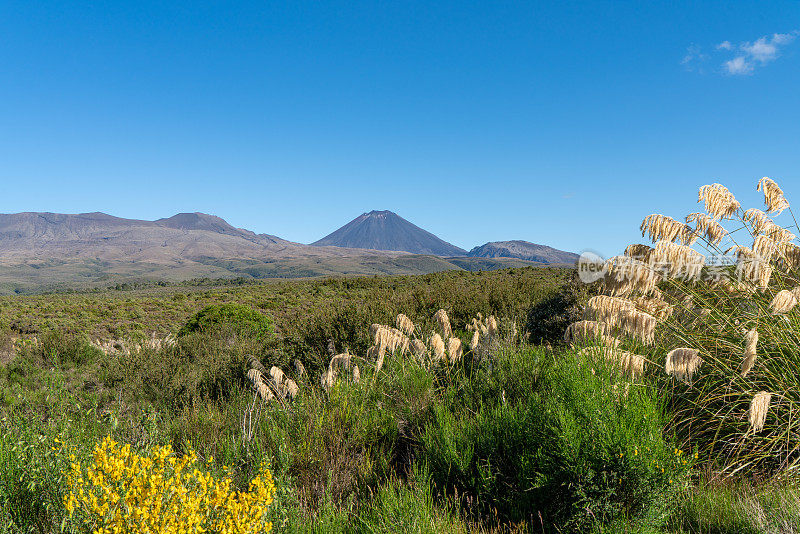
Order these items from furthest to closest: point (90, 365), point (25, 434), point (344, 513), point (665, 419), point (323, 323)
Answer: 1. point (90, 365)
2. point (323, 323)
3. point (665, 419)
4. point (25, 434)
5. point (344, 513)

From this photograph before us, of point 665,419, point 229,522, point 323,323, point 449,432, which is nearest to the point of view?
point 229,522

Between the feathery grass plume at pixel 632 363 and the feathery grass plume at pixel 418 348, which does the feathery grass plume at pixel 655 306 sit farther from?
the feathery grass plume at pixel 418 348

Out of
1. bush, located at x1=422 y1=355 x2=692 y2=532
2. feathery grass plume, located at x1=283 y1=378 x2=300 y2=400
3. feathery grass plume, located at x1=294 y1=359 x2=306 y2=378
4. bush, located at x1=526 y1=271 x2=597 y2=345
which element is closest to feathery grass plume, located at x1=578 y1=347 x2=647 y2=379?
bush, located at x1=422 y1=355 x2=692 y2=532

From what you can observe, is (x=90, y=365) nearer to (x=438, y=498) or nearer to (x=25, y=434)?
(x=25, y=434)

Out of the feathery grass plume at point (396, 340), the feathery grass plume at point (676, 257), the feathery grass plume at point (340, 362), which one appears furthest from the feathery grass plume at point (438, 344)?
the feathery grass plume at point (676, 257)

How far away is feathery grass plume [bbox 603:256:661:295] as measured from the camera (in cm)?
341

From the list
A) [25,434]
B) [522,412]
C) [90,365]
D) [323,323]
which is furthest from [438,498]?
[90,365]

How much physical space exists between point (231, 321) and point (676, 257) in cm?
1391

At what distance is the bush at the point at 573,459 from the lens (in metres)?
2.81

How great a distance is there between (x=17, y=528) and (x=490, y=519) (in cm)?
282

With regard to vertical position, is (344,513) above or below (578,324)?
below

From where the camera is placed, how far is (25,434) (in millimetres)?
3057

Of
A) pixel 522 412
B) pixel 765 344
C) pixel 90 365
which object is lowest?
pixel 90 365

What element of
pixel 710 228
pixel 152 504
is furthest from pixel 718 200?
pixel 152 504
